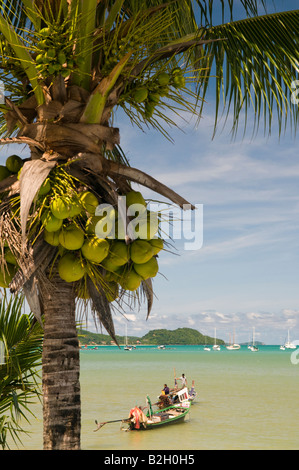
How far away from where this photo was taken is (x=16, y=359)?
12.5 ft

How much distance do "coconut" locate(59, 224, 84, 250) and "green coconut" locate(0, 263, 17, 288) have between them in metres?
0.35

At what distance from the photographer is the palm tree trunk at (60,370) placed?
2662 mm

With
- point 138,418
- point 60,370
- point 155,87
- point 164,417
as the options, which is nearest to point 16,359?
point 60,370

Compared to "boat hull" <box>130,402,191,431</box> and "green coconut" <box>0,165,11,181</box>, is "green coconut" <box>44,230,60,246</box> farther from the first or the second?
"boat hull" <box>130,402,191,431</box>

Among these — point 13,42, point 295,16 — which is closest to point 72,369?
point 13,42

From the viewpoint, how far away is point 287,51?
423 centimetres

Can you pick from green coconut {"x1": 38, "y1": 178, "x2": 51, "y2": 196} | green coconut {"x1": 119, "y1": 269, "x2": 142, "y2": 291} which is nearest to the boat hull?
green coconut {"x1": 119, "y1": 269, "x2": 142, "y2": 291}

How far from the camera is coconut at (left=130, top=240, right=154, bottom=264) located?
8.14ft

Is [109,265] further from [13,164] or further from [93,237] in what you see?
[13,164]

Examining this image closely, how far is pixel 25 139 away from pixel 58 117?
242 mm

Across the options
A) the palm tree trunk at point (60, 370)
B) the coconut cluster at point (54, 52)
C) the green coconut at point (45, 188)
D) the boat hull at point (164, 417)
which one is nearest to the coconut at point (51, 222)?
the green coconut at point (45, 188)

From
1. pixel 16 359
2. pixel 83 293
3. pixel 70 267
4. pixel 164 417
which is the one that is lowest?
pixel 164 417

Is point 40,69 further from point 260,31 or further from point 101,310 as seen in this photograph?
point 260,31

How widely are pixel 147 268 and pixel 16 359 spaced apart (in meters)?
1.72
